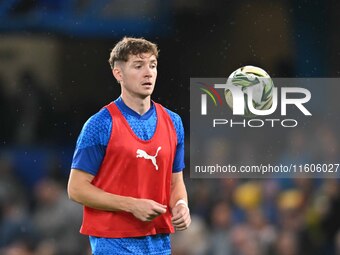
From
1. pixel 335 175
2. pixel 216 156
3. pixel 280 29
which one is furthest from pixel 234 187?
pixel 280 29

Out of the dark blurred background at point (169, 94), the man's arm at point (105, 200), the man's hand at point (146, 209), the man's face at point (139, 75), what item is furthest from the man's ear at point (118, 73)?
the dark blurred background at point (169, 94)

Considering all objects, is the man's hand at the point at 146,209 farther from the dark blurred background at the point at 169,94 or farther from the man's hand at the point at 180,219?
the dark blurred background at the point at 169,94

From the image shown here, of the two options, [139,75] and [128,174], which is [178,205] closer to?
[128,174]

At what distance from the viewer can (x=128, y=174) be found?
3619 mm

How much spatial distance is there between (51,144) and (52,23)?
1.06 m

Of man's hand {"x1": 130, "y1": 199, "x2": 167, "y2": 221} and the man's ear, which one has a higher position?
the man's ear

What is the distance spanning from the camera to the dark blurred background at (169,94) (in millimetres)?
7113

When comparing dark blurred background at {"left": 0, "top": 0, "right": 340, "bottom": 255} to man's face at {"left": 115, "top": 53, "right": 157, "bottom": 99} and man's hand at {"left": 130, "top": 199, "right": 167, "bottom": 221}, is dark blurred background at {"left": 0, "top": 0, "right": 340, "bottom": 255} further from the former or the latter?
man's hand at {"left": 130, "top": 199, "right": 167, "bottom": 221}

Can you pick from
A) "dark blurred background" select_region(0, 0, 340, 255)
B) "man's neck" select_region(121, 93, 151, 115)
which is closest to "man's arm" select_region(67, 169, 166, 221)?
"man's neck" select_region(121, 93, 151, 115)

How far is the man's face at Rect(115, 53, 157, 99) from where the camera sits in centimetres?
370

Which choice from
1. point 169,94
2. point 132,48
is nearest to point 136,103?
point 132,48

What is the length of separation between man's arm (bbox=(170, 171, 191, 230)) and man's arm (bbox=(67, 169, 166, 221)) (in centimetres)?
10

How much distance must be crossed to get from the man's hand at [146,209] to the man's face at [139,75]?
0.48 m

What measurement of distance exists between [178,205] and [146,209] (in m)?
0.20
